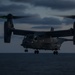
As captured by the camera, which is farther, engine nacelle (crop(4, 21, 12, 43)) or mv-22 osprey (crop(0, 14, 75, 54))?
mv-22 osprey (crop(0, 14, 75, 54))

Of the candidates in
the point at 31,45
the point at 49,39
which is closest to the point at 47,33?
the point at 49,39

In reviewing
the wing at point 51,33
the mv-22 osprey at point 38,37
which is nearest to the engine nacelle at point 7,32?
the mv-22 osprey at point 38,37

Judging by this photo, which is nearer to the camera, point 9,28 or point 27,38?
point 27,38

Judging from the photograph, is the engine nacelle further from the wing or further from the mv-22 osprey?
the wing

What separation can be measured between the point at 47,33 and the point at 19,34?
11.4 meters

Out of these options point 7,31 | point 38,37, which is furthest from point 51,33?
point 7,31

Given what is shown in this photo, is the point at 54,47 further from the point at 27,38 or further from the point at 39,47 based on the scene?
the point at 27,38

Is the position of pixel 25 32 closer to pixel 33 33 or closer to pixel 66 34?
pixel 33 33

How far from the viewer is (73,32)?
11644 centimetres

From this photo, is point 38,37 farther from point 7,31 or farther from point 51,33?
point 7,31

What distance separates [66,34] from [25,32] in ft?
51.7

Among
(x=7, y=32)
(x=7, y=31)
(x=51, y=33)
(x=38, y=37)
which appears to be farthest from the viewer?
(x=51, y=33)

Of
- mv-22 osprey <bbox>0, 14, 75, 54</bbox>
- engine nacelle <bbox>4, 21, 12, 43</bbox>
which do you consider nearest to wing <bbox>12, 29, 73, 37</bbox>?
mv-22 osprey <bbox>0, 14, 75, 54</bbox>

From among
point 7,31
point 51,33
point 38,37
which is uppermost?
point 7,31
